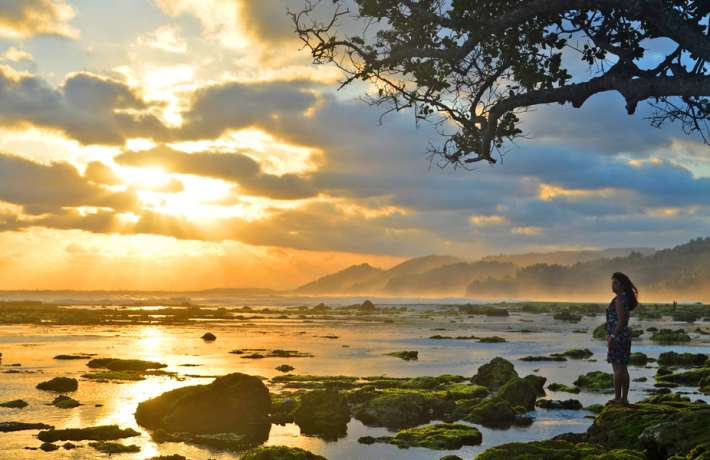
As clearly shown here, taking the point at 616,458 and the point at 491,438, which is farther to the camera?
the point at 491,438

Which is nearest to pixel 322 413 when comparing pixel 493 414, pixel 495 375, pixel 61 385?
pixel 493 414

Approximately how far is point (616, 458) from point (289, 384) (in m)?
16.5

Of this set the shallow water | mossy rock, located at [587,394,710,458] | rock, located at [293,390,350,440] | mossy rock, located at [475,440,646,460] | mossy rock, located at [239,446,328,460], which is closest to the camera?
mossy rock, located at [475,440,646,460]

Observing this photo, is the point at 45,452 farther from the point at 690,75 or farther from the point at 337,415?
the point at 690,75

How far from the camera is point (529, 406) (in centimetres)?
2338

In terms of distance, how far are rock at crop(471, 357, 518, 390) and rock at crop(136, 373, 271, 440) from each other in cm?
1057

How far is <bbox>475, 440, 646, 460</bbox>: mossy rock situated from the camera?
47.8 feet

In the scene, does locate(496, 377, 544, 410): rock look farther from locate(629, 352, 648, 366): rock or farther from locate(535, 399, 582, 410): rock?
locate(629, 352, 648, 366): rock

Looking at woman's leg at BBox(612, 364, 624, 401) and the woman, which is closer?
the woman

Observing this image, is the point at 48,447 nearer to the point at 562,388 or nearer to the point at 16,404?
the point at 16,404

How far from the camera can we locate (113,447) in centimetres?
1698

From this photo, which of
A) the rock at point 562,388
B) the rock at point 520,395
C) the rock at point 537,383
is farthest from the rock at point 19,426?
the rock at point 562,388

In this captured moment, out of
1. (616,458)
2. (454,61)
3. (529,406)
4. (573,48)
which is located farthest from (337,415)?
(573,48)

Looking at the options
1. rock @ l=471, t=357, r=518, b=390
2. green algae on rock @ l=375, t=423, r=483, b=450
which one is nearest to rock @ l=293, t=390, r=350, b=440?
green algae on rock @ l=375, t=423, r=483, b=450
